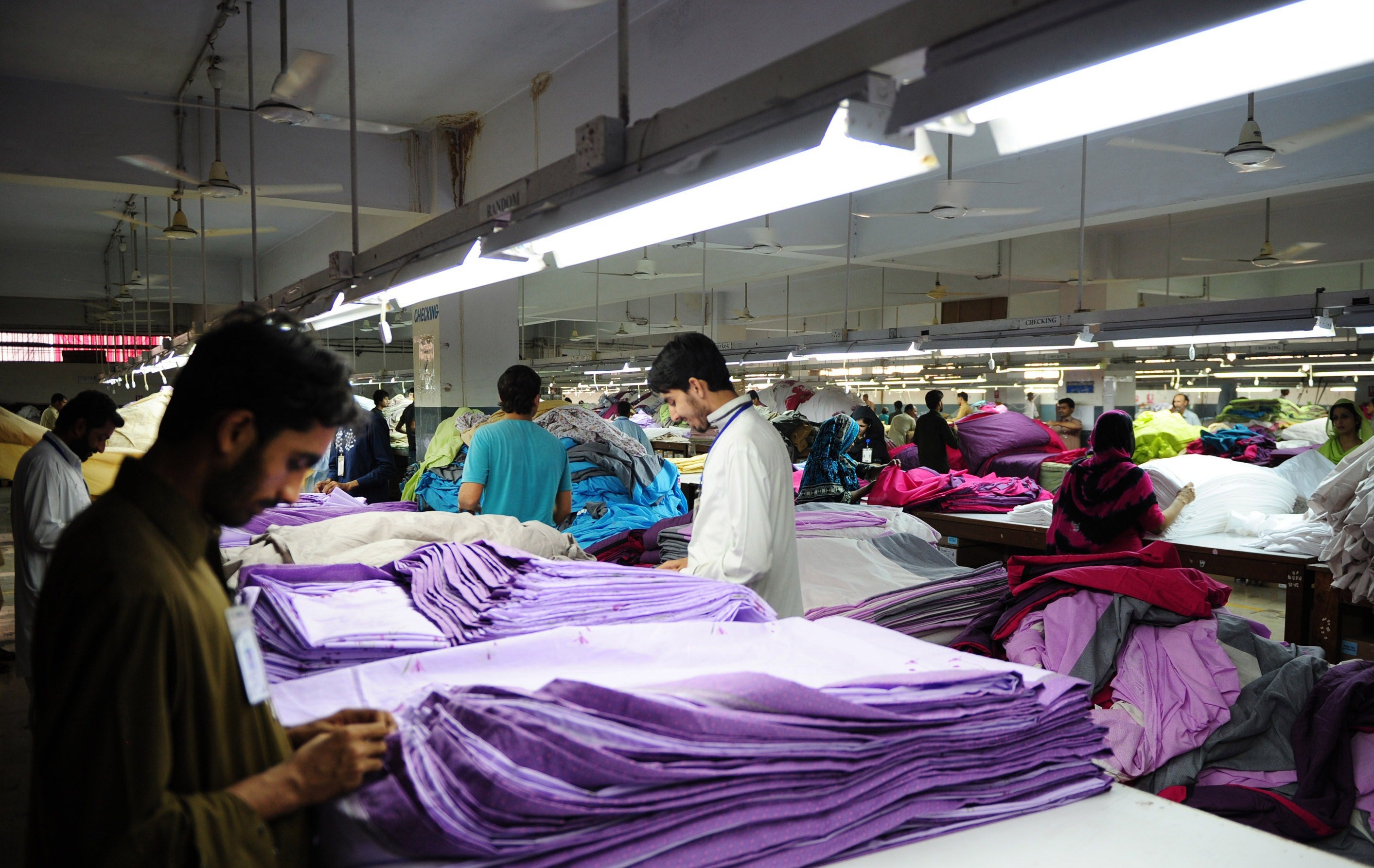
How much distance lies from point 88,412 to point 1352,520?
5768mm

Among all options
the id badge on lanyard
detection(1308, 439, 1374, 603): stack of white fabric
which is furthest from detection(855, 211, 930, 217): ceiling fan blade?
the id badge on lanyard

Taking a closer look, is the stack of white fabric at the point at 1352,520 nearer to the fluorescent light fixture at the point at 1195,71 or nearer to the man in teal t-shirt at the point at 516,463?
the fluorescent light fixture at the point at 1195,71

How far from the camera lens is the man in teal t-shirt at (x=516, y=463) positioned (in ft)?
12.7

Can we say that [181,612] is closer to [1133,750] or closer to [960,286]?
[1133,750]

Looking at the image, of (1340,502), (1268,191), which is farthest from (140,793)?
(1268,191)

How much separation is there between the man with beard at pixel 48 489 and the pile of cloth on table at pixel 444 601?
8.74ft

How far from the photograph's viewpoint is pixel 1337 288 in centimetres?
1271

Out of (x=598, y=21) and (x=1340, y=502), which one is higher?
(x=598, y=21)

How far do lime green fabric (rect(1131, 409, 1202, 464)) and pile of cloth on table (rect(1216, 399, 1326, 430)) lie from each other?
5670mm

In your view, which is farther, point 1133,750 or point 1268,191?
point 1268,191

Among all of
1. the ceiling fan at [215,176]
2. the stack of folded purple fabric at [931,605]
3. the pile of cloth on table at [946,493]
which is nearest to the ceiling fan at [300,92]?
the ceiling fan at [215,176]

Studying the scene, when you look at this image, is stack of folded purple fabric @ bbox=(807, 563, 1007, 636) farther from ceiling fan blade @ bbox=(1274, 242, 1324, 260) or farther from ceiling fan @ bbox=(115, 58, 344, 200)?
ceiling fan blade @ bbox=(1274, 242, 1324, 260)

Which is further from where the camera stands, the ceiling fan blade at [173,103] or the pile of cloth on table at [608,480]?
the pile of cloth on table at [608,480]

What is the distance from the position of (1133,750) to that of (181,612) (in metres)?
2.72
